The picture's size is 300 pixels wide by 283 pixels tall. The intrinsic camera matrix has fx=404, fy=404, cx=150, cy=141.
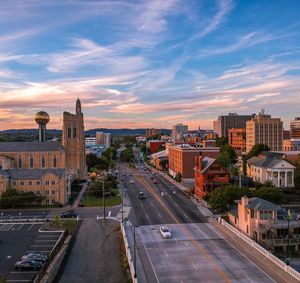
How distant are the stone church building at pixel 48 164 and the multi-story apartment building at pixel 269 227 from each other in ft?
138

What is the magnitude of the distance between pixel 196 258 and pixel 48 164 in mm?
73098

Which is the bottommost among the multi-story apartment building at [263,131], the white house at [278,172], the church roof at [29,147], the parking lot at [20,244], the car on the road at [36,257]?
the parking lot at [20,244]

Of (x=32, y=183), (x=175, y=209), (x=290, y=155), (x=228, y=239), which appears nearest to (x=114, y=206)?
(x=175, y=209)

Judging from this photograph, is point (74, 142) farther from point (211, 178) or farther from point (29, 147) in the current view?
point (211, 178)

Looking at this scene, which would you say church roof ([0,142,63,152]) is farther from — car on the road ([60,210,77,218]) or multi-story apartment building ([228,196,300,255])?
multi-story apartment building ([228,196,300,255])

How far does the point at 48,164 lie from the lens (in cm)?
11100

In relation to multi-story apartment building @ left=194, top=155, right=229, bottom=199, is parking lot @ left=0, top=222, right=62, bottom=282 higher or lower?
lower

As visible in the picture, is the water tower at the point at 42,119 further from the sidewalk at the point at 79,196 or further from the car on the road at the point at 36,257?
the car on the road at the point at 36,257

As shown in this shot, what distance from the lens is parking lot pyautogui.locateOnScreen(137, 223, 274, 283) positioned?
4044 centimetres

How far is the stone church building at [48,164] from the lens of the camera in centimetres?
8450

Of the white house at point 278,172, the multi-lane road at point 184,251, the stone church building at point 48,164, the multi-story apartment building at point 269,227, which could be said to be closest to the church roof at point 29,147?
the stone church building at point 48,164

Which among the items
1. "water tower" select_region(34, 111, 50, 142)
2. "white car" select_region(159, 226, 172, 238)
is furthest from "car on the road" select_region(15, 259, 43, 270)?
"water tower" select_region(34, 111, 50, 142)

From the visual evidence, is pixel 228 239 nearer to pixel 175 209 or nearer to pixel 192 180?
pixel 175 209

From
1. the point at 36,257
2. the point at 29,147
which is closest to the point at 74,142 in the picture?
the point at 29,147
